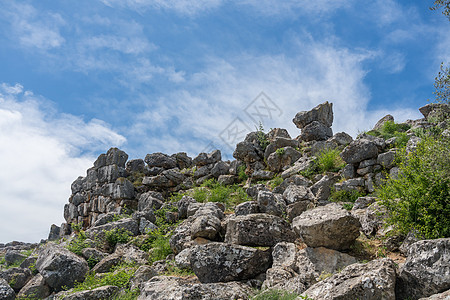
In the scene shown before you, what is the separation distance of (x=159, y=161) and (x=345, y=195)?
584 inches

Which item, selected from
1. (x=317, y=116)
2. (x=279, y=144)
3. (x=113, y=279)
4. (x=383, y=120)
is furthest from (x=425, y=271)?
(x=383, y=120)

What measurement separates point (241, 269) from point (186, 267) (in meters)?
2.50

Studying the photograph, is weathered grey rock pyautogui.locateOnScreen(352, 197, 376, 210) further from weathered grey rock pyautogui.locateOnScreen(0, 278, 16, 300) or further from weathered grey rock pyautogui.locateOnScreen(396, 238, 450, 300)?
weathered grey rock pyautogui.locateOnScreen(0, 278, 16, 300)

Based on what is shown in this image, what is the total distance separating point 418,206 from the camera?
808 centimetres

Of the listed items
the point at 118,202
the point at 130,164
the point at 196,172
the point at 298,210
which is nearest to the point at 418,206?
the point at 298,210

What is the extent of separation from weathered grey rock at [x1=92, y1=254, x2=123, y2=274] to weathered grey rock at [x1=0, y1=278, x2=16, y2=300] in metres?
2.85

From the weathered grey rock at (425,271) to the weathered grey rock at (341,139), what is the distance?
42.1 ft

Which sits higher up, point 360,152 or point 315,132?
point 315,132

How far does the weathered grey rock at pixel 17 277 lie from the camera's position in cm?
1309

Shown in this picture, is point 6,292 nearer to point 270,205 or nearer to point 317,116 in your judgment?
point 270,205

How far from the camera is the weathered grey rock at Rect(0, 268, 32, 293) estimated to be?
43.0 feet

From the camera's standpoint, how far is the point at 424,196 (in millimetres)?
8008

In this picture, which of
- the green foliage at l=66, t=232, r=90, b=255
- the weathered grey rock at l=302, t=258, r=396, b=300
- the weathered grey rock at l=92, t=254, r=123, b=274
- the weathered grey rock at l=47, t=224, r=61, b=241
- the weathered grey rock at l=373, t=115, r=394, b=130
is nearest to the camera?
the weathered grey rock at l=302, t=258, r=396, b=300

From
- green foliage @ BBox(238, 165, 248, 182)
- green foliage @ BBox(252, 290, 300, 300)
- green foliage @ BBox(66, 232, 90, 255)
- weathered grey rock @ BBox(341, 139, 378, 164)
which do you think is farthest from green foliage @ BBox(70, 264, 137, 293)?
weathered grey rock @ BBox(341, 139, 378, 164)
